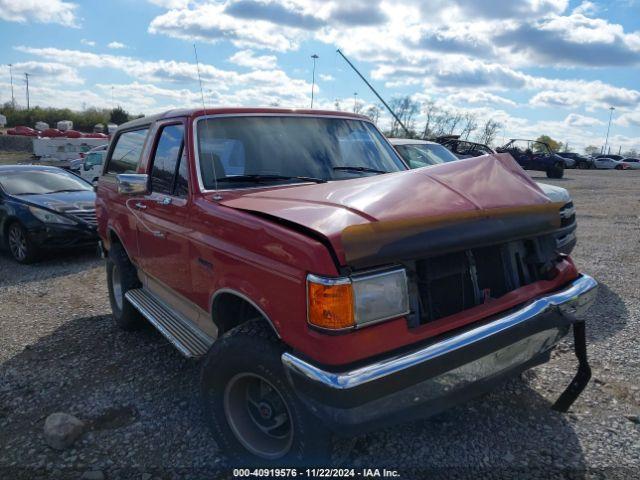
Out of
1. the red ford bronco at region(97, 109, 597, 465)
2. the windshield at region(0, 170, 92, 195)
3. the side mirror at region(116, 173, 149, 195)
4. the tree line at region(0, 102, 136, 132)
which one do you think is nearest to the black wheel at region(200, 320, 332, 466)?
the red ford bronco at region(97, 109, 597, 465)

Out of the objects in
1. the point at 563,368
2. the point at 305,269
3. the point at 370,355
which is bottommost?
the point at 563,368

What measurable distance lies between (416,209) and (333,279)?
59cm

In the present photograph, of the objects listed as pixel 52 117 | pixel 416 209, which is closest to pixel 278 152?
pixel 416 209

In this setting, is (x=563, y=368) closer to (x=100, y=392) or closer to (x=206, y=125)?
(x=206, y=125)

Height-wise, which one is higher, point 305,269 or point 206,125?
point 206,125

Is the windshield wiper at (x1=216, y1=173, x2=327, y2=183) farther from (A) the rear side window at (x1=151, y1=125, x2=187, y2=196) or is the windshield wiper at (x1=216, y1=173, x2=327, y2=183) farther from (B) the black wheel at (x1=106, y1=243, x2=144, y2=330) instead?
(B) the black wheel at (x1=106, y1=243, x2=144, y2=330)

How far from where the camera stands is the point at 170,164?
11.7ft

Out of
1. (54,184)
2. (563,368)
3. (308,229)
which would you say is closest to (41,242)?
(54,184)

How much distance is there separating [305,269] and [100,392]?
7.79ft

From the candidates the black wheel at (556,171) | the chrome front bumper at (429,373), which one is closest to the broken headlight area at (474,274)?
the chrome front bumper at (429,373)

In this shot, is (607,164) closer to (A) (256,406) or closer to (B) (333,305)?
(A) (256,406)

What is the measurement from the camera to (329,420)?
2.04 metres

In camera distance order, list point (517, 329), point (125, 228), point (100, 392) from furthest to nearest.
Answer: point (125, 228), point (100, 392), point (517, 329)

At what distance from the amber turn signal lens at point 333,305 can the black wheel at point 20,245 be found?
7055mm
